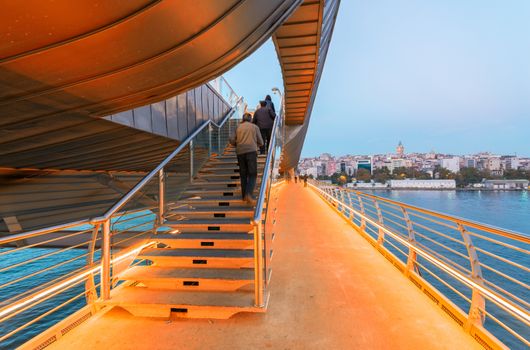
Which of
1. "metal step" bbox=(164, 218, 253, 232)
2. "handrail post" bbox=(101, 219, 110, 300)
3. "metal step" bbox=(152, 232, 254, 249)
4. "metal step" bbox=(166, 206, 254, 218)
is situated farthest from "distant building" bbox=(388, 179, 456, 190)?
A: "handrail post" bbox=(101, 219, 110, 300)

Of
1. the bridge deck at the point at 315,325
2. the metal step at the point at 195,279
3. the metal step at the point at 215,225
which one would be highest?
the metal step at the point at 215,225

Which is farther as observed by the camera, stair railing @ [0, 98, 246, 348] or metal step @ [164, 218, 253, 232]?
metal step @ [164, 218, 253, 232]

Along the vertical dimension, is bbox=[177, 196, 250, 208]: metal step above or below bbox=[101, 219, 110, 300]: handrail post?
above

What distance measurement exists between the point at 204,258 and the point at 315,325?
1537mm

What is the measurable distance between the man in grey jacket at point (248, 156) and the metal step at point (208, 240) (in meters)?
0.91

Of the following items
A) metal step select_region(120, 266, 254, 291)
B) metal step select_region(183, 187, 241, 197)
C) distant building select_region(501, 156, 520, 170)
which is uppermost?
distant building select_region(501, 156, 520, 170)

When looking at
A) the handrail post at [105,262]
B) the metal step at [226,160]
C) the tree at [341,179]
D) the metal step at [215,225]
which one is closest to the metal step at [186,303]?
the handrail post at [105,262]

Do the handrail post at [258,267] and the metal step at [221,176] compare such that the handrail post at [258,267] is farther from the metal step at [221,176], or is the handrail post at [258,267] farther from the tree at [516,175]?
the tree at [516,175]

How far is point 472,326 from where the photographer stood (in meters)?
2.34

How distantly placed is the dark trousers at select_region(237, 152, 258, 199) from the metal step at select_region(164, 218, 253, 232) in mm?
659

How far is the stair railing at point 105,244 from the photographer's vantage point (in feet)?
7.27

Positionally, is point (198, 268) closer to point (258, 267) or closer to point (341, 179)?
point (258, 267)

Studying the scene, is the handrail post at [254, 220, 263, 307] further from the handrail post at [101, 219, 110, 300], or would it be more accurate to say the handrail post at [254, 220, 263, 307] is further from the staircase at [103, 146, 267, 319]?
the handrail post at [101, 219, 110, 300]

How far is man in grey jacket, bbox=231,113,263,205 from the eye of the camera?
4.41 meters
